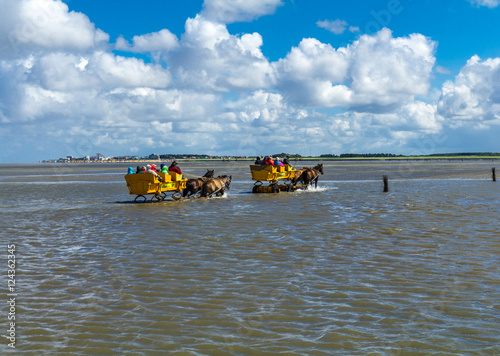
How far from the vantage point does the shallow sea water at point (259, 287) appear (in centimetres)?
584

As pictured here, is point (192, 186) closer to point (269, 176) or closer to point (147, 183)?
point (147, 183)

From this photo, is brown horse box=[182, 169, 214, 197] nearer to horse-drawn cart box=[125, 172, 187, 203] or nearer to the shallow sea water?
horse-drawn cart box=[125, 172, 187, 203]

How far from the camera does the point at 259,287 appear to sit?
8.24 m

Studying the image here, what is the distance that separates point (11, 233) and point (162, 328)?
34.5ft

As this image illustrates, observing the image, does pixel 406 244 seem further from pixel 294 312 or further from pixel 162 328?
pixel 162 328

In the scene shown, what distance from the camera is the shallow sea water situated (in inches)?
230

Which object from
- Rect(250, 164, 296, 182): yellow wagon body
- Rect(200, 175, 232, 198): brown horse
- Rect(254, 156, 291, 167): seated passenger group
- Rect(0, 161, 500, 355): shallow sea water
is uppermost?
Rect(254, 156, 291, 167): seated passenger group

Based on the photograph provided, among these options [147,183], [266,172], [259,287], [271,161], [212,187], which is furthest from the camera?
[266,172]

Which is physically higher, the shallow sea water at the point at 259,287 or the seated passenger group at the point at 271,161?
the seated passenger group at the point at 271,161

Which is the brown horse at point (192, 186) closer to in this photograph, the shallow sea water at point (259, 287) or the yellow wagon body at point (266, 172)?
the yellow wagon body at point (266, 172)

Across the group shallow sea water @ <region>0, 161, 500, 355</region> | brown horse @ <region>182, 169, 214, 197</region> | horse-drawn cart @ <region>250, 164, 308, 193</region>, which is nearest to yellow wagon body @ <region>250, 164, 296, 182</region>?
horse-drawn cart @ <region>250, 164, 308, 193</region>

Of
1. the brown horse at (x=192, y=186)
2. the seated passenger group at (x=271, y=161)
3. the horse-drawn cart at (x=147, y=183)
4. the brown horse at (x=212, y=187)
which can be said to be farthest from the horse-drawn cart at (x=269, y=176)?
the horse-drawn cart at (x=147, y=183)

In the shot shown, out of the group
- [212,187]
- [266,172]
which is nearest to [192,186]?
[212,187]

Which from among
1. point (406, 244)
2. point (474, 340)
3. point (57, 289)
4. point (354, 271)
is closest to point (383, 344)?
point (474, 340)
